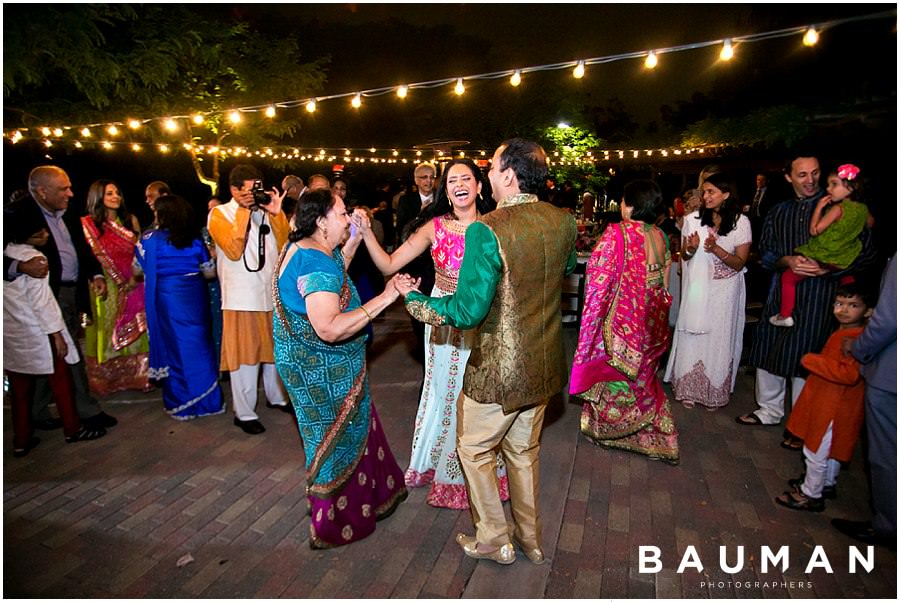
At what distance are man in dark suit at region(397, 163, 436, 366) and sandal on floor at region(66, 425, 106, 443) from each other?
2549 mm

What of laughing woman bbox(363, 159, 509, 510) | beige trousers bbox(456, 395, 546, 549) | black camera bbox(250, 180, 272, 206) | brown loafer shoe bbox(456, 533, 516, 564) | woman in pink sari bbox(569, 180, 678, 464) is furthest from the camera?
black camera bbox(250, 180, 272, 206)

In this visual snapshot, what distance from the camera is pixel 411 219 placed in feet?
17.1

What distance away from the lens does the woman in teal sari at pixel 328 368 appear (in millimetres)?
2164

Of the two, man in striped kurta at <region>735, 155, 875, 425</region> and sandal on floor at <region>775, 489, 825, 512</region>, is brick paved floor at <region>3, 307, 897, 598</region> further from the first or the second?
man in striped kurta at <region>735, 155, 875, 425</region>

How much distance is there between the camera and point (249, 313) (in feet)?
12.6

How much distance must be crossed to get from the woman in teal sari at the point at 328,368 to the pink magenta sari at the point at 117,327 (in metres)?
2.97

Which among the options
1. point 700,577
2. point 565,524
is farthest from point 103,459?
point 700,577

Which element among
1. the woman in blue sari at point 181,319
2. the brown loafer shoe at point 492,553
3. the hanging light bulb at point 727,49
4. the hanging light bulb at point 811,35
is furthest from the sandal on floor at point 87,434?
the hanging light bulb at point 811,35

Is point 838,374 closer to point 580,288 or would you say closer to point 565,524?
point 565,524

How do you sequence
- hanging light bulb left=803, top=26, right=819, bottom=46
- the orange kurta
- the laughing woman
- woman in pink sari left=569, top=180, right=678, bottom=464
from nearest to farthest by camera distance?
1. the orange kurta
2. the laughing woman
3. woman in pink sari left=569, top=180, right=678, bottom=464
4. hanging light bulb left=803, top=26, right=819, bottom=46

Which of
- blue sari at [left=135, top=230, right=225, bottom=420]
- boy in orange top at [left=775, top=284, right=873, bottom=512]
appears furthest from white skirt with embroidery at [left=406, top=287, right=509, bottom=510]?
blue sari at [left=135, top=230, right=225, bottom=420]

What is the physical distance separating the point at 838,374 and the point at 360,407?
2.58 m

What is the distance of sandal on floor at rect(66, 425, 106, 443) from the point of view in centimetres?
367

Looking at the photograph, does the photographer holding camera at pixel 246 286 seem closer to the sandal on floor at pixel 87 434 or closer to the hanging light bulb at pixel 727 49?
the sandal on floor at pixel 87 434
